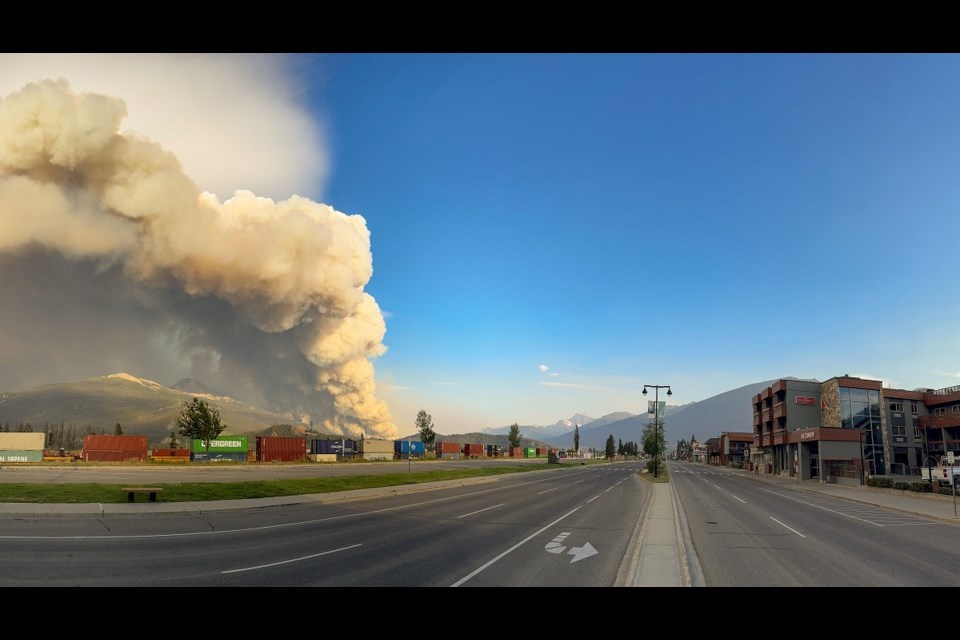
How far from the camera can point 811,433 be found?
66125 millimetres

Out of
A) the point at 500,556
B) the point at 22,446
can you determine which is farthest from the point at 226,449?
the point at 500,556

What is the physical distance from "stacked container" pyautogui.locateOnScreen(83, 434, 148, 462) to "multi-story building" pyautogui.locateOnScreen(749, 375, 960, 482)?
83145mm

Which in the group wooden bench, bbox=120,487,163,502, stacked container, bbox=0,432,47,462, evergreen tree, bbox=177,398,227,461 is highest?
→ evergreen tree, bbox=177,398,227,461

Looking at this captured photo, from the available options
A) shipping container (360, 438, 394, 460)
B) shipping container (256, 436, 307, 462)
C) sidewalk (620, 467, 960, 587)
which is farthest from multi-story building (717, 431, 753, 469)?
sidewalk (620, 467, 960, 587)

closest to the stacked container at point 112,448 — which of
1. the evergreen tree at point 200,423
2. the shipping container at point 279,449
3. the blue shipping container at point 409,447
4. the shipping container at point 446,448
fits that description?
the evergreen tree at point 200,423

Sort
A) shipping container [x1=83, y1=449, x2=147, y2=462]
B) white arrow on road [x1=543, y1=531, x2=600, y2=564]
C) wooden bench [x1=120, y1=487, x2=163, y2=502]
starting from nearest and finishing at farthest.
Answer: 1. white arrow on road [x1=543, y1=531, x2=600, y2=564]
2. wooden bench [x1=120, y1=487, x2=163, y2=502]
3. shipping container [x1=83, y1=449, x2=147, y2=462]

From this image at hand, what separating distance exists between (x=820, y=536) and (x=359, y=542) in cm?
1615

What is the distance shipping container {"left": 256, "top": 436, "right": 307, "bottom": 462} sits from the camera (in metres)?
77.0

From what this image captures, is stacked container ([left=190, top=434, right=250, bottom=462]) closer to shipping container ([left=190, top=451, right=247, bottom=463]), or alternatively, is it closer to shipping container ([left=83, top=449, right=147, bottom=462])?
shipping container ([left=190, top=451, right=247, bottom=463])

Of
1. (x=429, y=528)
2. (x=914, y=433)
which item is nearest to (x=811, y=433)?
(x=914, y=433)

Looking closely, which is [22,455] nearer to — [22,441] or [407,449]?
[22,441]

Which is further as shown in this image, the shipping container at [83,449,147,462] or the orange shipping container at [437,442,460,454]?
the orange shipping container at [437,442,460,454]

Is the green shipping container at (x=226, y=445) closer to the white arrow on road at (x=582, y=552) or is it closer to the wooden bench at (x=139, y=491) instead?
the wooden bench at (x=139, y=491)
